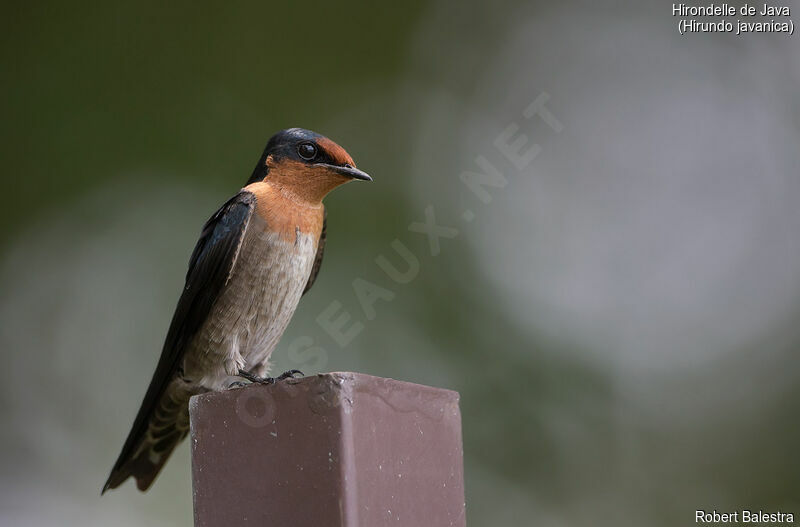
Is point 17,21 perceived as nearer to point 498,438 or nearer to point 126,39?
point 126,39

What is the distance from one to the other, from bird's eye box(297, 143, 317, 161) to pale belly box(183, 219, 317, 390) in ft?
1.12

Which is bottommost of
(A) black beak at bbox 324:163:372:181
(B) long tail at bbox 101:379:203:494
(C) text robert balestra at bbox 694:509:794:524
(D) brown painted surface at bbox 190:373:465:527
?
(C) text robert balestra at bbox 694:509:794:524

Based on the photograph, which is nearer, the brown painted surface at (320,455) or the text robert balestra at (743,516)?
the brown painted surface at (320,455)

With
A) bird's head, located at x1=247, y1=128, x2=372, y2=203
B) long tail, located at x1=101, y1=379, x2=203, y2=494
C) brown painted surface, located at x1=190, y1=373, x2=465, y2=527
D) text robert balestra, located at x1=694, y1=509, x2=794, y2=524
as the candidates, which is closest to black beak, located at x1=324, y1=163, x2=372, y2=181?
bird's head, located at x1=247, y1=128, x2=372, y2=203

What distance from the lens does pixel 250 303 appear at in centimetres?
360

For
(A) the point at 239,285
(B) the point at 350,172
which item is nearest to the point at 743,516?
(B) the point at 350,172

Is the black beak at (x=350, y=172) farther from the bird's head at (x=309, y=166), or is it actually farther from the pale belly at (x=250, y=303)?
the pale belly at (x=250, y=303)

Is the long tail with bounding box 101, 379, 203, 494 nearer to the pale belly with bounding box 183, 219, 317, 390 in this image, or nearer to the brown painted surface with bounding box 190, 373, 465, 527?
the pale belly with bounding box 183, 219, 317, 390

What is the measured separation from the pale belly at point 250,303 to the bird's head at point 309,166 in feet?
0.71

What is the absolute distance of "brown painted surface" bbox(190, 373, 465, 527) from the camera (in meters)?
2.11

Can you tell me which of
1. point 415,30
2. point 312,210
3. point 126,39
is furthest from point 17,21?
point 312,210

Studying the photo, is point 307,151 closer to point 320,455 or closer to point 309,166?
point 309,166

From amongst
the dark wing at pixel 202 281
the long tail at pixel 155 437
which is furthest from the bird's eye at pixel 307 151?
the long tail at pixel 155 437

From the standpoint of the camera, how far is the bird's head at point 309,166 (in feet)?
12.1
